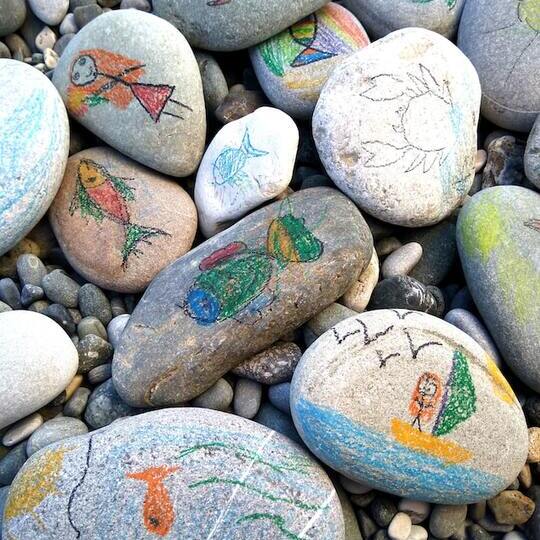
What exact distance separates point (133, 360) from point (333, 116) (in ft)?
3.66

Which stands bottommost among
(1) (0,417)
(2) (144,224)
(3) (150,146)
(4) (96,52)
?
(1) (0,417)

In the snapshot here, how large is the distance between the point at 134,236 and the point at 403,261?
39.1 inches

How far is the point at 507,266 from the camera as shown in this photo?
221 cm

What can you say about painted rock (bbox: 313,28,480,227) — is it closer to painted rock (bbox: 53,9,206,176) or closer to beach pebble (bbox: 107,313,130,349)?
painted rock (bbox: 53,9,206,176)

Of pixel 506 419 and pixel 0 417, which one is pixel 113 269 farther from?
pixel 506 419

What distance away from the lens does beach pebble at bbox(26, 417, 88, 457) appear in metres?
2.02

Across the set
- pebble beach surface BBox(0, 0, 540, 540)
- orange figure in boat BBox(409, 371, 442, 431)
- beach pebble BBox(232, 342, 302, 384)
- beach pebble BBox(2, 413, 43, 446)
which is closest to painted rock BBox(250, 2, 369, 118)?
pebble beach surface BBox(0, 0, 540, 540)

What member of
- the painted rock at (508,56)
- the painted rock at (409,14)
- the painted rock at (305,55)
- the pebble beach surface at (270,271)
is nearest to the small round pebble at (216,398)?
the pebble beach surface at (270,271)

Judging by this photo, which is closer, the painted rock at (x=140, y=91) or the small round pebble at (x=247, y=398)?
the small round pebble at (x=247, y=398)

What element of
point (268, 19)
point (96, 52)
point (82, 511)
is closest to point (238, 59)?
point (268, 19)

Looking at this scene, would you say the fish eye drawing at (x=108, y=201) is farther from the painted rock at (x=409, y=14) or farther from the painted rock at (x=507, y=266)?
the painted rock at (x=409, y=14)

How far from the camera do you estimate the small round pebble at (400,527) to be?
1.96 meters

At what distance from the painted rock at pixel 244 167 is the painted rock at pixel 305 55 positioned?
212mm

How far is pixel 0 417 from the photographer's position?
6.58ft
